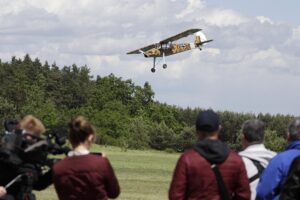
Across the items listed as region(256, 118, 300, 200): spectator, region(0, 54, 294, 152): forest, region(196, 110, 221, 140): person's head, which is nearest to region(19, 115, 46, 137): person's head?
region(196, 110, 221, 140): person's head

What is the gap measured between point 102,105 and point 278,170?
459ft

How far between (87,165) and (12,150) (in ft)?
2.63

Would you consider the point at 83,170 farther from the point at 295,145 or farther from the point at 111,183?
the point at 295,145

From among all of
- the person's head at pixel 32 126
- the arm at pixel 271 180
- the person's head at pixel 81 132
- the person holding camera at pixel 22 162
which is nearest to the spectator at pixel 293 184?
the arm at pixel 271 180

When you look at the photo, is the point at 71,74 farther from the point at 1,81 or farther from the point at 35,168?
the point at 35,168

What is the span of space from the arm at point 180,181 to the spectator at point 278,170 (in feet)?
3.01

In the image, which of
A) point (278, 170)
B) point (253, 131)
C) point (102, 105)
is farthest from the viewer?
point (102, 105)

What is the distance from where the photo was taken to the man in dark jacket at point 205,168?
7.46 m

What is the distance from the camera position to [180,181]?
7.46m

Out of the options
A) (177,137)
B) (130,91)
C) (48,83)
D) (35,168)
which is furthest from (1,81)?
(35,168)

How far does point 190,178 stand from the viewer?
7.49 metres

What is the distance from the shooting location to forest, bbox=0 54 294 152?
11038cm

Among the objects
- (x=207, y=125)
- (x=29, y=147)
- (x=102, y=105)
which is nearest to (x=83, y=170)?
(x=29, y=147)

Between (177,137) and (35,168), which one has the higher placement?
(35,168)
